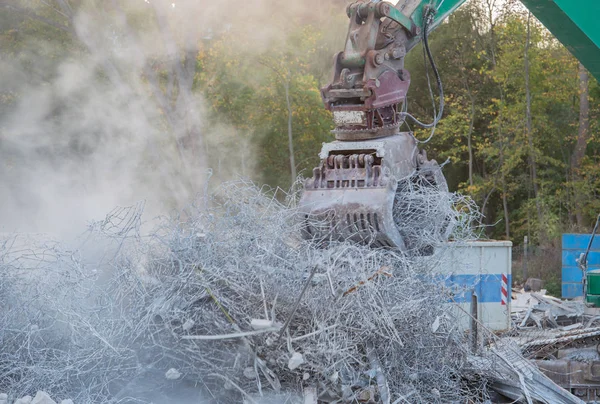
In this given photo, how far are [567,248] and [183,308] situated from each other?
11.5 metres

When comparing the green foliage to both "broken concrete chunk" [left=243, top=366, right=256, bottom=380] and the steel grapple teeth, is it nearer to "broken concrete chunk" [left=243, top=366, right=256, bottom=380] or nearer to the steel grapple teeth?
the steel grapple teeth

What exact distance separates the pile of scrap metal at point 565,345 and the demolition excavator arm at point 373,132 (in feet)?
7.53

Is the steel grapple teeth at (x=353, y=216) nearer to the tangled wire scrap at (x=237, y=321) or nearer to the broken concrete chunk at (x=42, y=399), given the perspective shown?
the tangled wire scrap at (x=237, y=321)

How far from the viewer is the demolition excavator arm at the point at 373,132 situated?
5.38 meters

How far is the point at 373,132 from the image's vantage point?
18.9ft

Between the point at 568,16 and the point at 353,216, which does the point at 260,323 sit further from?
the point at 568,16

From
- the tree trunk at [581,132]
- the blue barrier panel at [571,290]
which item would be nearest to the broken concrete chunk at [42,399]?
the blue barrier panel at [571,290]

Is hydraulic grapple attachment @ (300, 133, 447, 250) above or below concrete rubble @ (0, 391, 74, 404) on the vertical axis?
above

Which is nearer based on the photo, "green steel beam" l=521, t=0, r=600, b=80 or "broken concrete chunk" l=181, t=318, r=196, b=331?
"broken concrete chunk" l=181, t=318, r=196, b=331

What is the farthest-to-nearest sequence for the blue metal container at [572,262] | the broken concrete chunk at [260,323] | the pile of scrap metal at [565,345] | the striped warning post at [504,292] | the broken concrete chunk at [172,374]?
1. the blue metal container at [572,262]
2. the striped warning post at [504,292]
3. the pile of scrap metal at [565,345]
4. the broken concrete chunk at [172,374]
5. the broken concrete chunk at [260,323]

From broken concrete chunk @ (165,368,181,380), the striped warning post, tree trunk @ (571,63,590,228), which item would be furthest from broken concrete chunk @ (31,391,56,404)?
tree trunk @ (571,63,590,228)

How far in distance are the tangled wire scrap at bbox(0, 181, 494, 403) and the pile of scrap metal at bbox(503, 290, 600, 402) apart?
7.58 feet

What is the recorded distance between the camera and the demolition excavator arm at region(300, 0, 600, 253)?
5.38 metres

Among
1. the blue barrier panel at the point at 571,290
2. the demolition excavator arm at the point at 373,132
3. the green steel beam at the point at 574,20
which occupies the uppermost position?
the green steel beam at the point at 574,20
